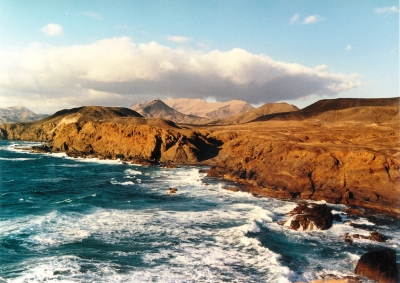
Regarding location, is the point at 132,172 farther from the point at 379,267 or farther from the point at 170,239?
the point at 379,267

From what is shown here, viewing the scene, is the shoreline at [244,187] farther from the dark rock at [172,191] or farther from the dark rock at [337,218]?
the dark rock at [172,191]

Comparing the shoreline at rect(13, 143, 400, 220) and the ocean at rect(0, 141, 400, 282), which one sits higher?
the shoreline at rect(13, 143, 400, 220)

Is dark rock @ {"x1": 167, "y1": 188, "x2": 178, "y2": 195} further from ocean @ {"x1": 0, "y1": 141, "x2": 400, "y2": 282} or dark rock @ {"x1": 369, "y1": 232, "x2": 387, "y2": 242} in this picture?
dark rock @ {"x1": 369, "y1": 232, "x2": 387, "y2": 242}

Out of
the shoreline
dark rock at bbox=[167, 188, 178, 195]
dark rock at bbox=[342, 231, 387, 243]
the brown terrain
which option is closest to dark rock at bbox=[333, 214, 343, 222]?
the shoreline

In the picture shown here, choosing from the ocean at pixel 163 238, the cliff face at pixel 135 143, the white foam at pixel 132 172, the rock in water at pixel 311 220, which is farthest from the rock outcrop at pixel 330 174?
the cliff face at pixel 135 143

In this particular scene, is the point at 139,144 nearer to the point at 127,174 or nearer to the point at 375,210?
the point at 127,174

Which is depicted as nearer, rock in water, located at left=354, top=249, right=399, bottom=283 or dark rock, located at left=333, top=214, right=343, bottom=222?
rock in water, located at left=354, top=249, right=399, bottom=283

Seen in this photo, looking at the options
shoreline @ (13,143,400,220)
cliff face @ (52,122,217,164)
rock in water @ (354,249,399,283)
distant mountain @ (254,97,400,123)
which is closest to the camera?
rock in water @ (354,249,399,283)
